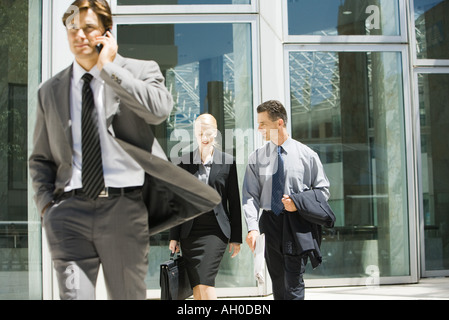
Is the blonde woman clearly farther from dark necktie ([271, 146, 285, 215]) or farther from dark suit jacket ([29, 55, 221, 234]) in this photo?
dark suit jacket ([29, 55, 221, 234])

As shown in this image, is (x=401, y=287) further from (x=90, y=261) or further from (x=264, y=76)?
(x=90, y=261)

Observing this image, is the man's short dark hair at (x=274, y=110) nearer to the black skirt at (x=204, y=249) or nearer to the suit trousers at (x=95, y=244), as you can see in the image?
the black skirt at (x=204, y=249)

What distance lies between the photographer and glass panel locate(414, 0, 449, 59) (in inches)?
315

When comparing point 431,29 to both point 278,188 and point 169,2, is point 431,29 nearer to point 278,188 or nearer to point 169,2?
point 169,2

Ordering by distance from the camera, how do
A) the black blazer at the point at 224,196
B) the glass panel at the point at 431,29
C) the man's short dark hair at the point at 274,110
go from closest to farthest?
1. the man's short dark hair at the point at 274,110
2. the black blazer at the point at 224,196
3. the glass panel at the point at 431,29

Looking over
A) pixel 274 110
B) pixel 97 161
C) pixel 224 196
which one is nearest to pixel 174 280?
pixel 224 196

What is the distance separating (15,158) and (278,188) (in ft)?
9.84

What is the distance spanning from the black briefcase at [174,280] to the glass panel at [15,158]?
208cm

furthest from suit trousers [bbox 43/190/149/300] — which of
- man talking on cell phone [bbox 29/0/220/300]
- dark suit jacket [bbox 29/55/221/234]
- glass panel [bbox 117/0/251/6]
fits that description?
glass panel [bbox 117/0/251/6]

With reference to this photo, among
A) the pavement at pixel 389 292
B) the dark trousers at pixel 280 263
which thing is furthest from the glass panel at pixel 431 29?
the dark trousers at pixel 280 263

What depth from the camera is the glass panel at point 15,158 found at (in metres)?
5.63

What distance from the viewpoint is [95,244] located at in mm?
2479
